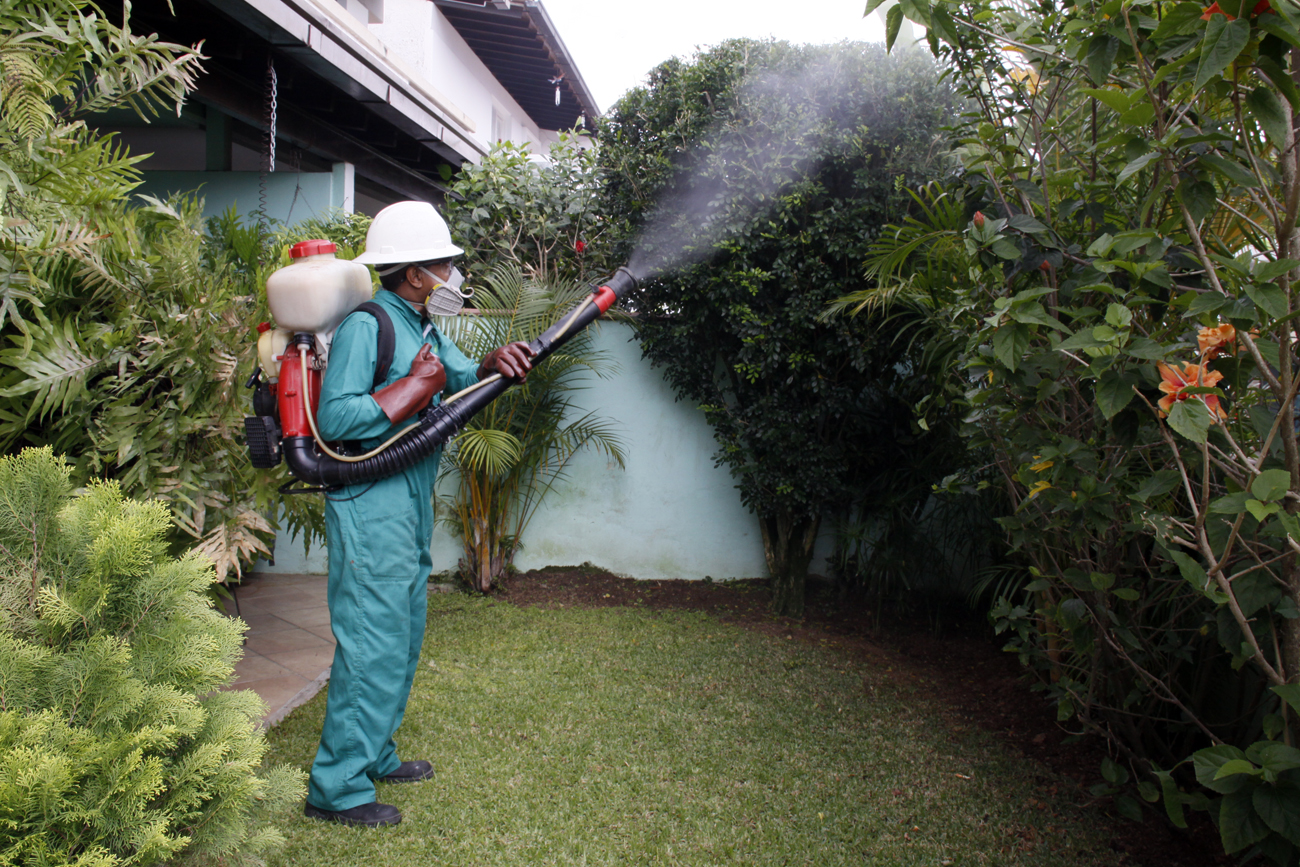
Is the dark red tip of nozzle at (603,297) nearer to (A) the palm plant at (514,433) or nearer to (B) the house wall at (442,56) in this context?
(A) the palm plant at (514,433)

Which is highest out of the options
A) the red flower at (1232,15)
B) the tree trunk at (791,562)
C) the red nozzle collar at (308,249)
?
the red flower at (1232,15)

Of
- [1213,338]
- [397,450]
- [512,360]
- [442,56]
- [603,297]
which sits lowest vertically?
[397,450]

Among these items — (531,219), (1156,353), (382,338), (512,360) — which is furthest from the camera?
(531,219)

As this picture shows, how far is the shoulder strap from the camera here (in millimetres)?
2498

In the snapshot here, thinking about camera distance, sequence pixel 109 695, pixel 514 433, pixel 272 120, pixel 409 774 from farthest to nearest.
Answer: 1. pixel 514 433
2. pixel 272 120
3. pixel 409 774
4. pixel 109 695

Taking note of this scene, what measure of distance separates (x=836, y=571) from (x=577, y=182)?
326 cm

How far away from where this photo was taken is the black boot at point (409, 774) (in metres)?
2.78

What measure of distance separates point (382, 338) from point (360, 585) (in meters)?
0.79

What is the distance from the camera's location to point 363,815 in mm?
2469

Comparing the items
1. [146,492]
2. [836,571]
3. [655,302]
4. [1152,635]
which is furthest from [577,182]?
[1152,635]

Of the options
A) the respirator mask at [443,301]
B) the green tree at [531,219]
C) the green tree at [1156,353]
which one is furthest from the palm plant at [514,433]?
the green tree at [1156,353]

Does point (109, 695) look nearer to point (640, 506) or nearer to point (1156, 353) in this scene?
point (1156, 353)

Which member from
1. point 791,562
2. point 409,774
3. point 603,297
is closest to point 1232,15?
point 603,297

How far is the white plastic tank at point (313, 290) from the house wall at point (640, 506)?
10.1 ft
